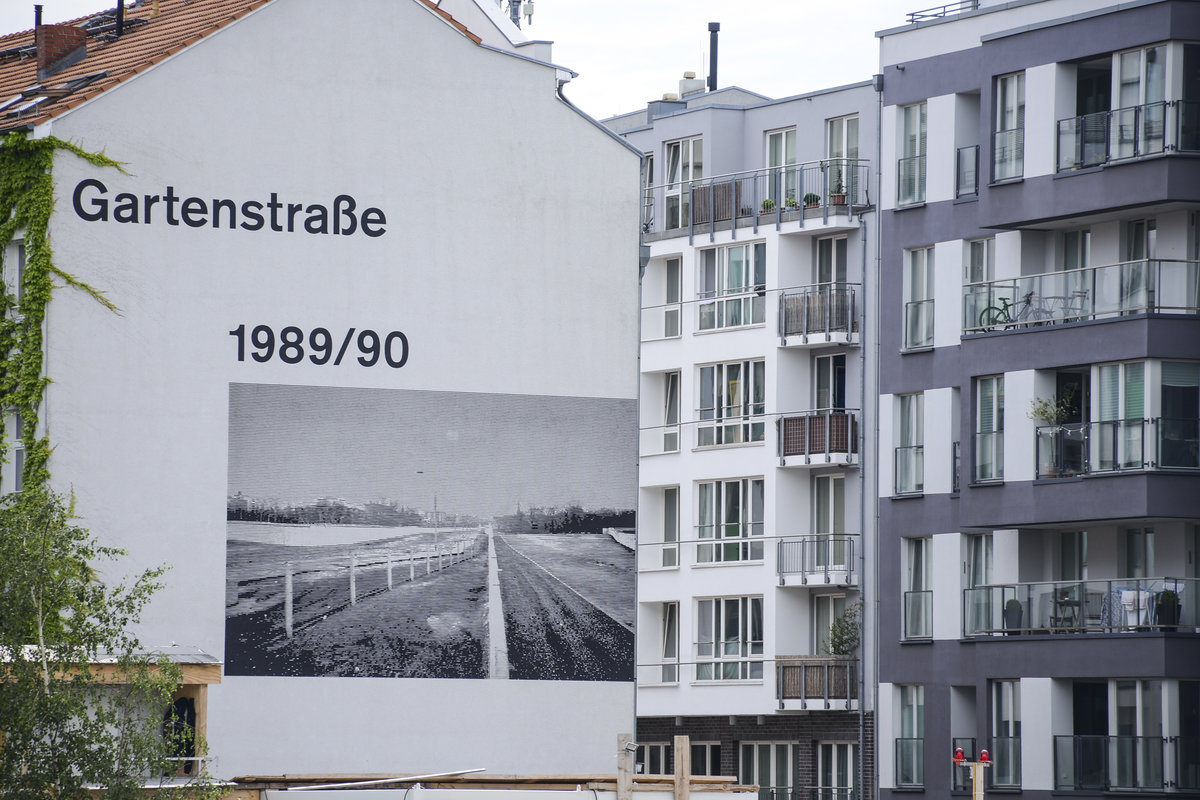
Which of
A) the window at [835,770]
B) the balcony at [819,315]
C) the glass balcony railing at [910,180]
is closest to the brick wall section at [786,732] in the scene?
the window at [835,770]

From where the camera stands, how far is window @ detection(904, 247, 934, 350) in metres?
68.5

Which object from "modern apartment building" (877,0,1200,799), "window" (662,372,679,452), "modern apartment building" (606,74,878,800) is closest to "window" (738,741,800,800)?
"modern apartment building" (606,74,878,800)

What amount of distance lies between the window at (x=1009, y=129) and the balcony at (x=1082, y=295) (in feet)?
9.13

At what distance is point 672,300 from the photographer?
7988 centimetres

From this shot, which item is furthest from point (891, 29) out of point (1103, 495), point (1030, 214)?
point (1103, 495)

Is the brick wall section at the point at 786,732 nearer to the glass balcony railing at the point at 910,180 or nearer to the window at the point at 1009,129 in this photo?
the glass balcony railing at the point at 910,180

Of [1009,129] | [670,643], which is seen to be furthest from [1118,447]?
[670,643]

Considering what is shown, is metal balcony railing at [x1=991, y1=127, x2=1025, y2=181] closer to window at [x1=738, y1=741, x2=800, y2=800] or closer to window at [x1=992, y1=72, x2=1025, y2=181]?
window at [x1=992, y1=72, x2=1025, y2=181]

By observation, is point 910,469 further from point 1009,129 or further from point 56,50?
point 56,50

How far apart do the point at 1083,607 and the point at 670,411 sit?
2141 cm

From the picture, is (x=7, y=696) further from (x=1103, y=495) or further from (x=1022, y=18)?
(x=1022, y=18)

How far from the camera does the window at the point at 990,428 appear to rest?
64.1 meters

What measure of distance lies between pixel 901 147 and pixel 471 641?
24012 mm

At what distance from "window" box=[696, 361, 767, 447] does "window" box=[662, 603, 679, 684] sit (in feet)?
17.1
